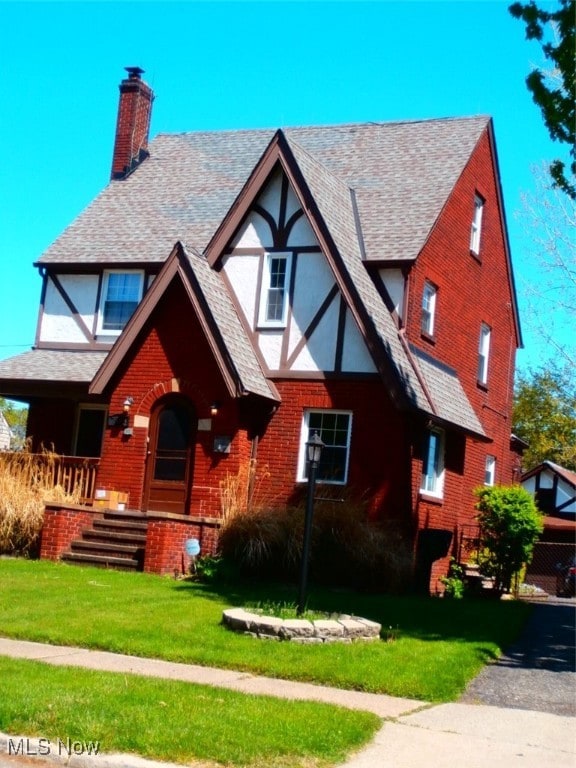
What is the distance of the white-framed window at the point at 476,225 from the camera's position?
80.1 feet

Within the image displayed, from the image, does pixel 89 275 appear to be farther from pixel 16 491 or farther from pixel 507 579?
pixel 507 579

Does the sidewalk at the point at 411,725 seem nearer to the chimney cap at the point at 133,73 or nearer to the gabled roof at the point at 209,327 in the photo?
the gabled roof at the point at 209,327

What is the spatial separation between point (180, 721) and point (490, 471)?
19644mm

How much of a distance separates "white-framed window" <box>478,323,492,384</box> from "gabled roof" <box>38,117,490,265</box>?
4.46 m

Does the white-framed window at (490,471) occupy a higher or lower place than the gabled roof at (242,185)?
lower

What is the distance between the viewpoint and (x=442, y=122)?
82.3 ft

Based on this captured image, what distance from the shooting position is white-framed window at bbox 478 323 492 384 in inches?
984

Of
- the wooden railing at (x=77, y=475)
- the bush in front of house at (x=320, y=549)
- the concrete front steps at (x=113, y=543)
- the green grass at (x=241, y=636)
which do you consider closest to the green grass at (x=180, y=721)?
the green grass at (x=241, y=636)

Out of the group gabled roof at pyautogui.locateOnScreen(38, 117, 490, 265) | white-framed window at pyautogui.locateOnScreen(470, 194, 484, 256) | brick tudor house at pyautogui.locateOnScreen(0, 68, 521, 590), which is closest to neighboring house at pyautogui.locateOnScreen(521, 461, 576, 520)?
brick tudor house at pyautogui.locateOnScreen(0, 68, 521, 590)

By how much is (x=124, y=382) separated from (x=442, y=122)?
35.8 feet

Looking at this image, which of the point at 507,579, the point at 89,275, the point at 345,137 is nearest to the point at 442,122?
the point at 345,137

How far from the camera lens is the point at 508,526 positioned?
19.3 meters

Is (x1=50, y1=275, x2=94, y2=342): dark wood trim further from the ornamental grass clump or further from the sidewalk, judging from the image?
the sidewalk

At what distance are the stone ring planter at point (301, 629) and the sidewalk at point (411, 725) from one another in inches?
54.0
